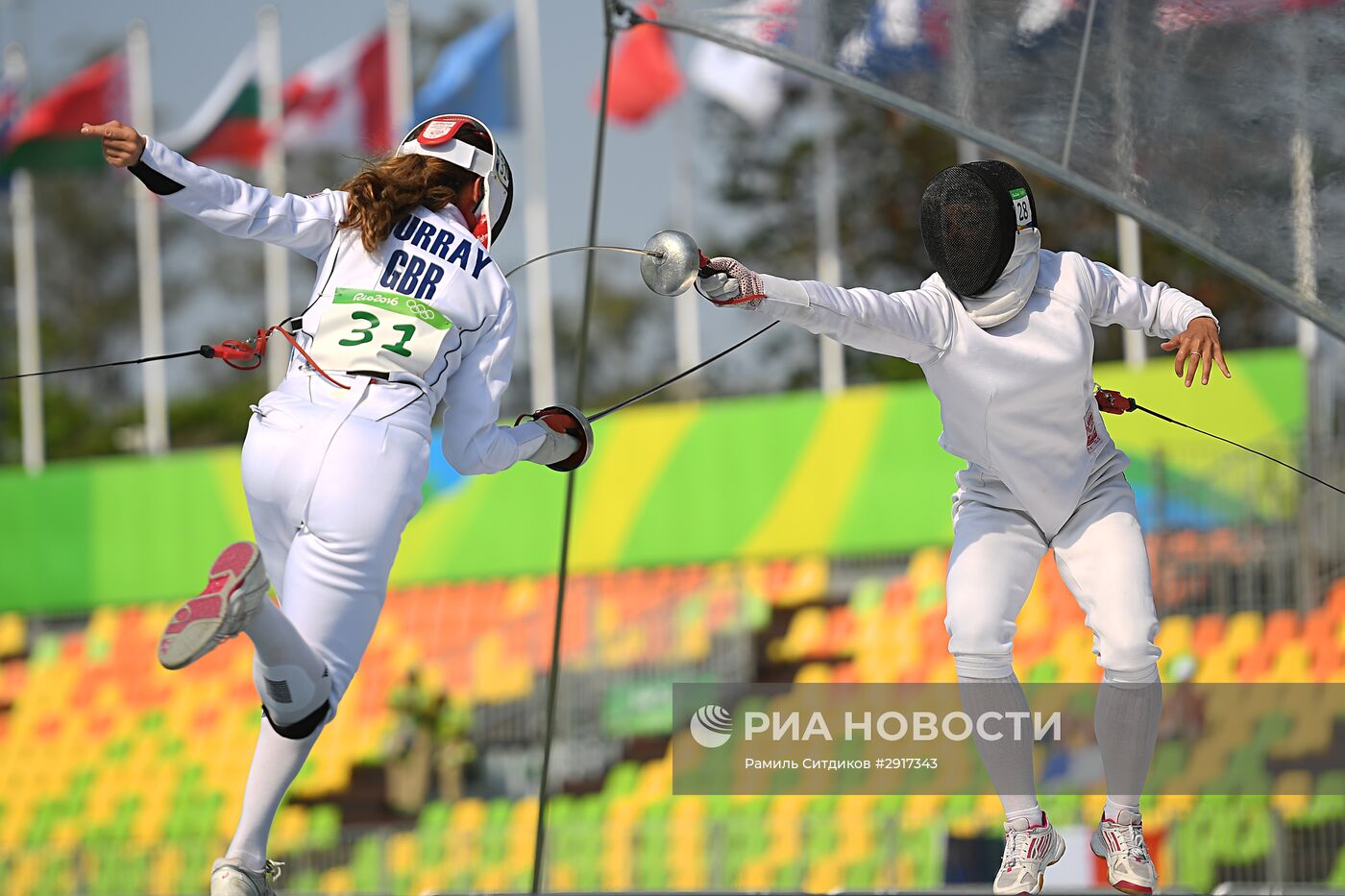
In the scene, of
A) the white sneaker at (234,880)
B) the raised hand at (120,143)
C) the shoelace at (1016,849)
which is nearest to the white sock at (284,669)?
the white sneaker at (234,880)

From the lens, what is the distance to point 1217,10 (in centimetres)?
454

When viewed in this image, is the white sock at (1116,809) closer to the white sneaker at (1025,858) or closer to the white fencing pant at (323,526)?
the white sneaker at (1025,858)

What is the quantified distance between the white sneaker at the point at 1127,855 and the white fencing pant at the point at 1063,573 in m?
0.38

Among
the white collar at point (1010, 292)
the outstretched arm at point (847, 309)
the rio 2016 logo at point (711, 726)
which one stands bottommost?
the rio 2016 logo at point (711, 726)

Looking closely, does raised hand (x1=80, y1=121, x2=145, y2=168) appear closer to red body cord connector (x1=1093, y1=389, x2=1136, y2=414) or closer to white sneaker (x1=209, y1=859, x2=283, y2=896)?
white sneaker (x1=209, y1=859, x2=283, y2=896)

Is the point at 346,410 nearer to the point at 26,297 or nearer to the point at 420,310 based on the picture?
the point at 420,310

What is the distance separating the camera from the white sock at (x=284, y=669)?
363 centimetres

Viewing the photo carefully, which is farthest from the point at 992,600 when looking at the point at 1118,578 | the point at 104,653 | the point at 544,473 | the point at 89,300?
the point at 89,300

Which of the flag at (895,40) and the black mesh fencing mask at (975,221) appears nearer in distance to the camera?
the black mesh fencing mask at (975,221)

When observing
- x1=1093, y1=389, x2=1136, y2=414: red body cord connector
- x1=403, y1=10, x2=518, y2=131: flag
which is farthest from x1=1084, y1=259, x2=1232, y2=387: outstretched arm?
x1=403, y1=10, x2=518, y2=131: flag

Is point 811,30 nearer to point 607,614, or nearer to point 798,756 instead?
point 798,756

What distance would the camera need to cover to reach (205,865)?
42.0 feet

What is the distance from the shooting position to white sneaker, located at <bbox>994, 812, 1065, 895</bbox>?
14.3 feet

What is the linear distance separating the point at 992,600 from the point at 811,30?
173 centimetres
